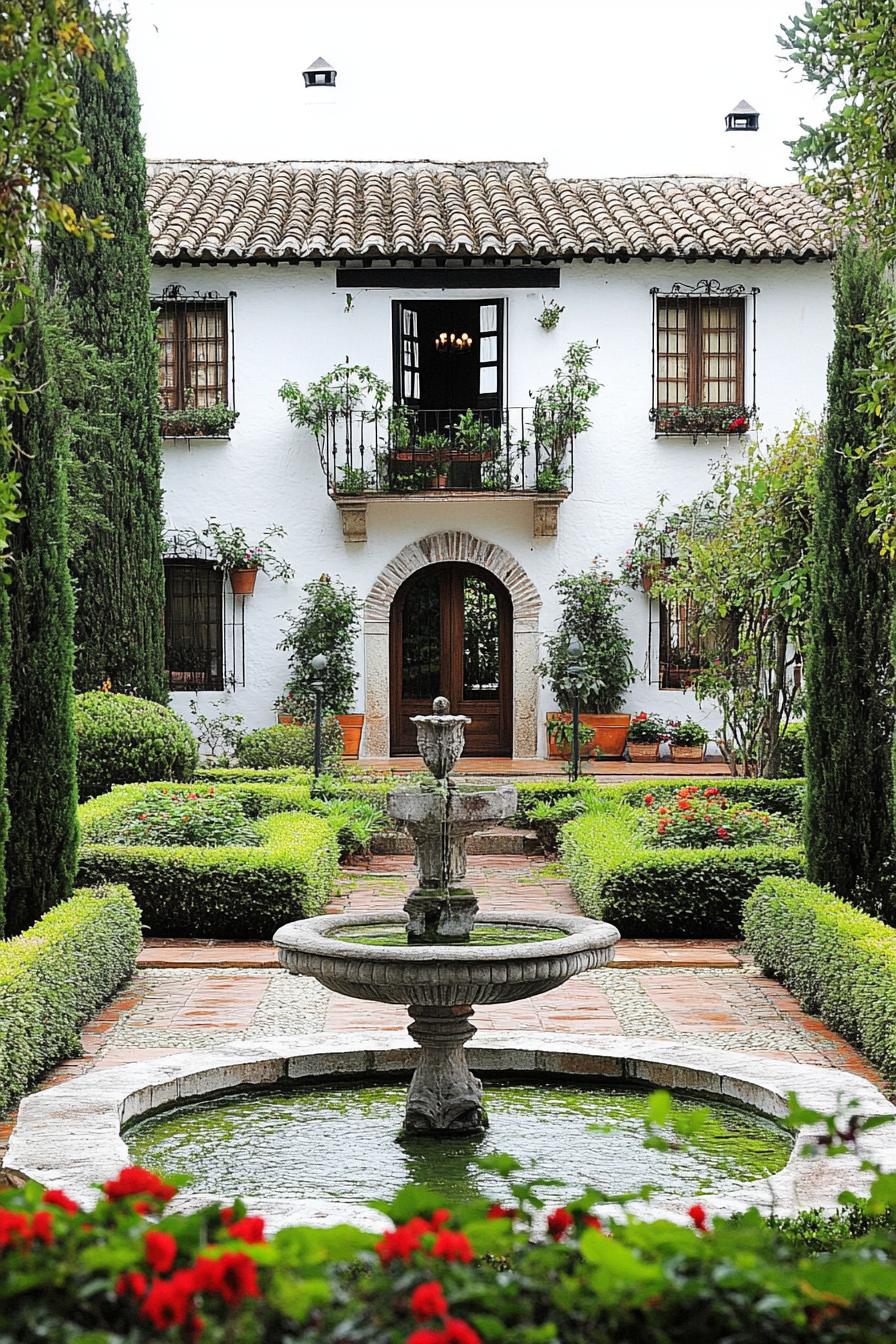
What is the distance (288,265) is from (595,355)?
3715mm

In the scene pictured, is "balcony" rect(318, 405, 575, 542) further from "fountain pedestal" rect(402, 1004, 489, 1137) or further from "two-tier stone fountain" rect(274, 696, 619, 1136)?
"fountain pedestal" rect(402, 1004, 489, 1137)

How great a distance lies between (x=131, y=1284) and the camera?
2.01 m

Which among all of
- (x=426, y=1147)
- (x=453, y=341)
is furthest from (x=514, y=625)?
(x=426, y=1147)

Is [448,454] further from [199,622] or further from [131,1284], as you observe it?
[131,1284]

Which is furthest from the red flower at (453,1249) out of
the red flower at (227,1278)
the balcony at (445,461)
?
the balcony at (445,461)

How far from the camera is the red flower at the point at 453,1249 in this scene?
6.87ft

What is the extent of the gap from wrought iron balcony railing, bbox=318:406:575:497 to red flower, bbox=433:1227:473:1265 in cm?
1607

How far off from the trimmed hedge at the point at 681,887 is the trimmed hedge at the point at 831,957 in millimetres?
511

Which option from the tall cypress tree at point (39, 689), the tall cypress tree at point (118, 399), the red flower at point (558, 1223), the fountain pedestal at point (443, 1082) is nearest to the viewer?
the red flower at point (558, 1223)

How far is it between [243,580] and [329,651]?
1.30 m

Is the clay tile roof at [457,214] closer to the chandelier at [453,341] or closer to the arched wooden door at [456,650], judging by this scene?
the chandelier at [453,341]

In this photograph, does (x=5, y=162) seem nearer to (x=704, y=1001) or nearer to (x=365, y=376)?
(x=704, y=1001)

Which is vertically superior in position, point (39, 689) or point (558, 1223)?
point (39, 689)

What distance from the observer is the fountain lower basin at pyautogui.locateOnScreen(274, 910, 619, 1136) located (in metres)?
5.14
